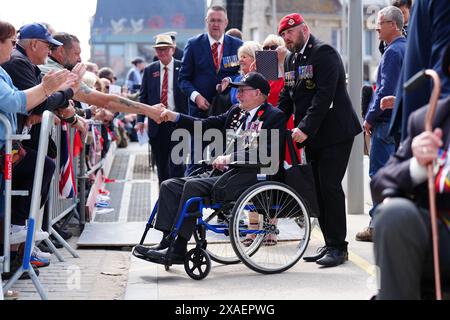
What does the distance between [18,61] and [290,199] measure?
2367 mm

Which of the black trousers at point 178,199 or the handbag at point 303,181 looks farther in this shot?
the handbag at point 303,181

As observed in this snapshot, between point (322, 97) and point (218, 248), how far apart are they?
179cm

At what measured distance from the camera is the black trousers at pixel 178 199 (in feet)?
21.5

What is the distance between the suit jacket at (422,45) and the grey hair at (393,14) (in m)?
2.65

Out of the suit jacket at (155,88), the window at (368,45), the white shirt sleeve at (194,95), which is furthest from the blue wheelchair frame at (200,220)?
the window at (368,45)

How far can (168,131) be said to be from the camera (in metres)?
9.98

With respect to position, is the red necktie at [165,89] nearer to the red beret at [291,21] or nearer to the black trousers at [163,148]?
the black trousers at [163,148]

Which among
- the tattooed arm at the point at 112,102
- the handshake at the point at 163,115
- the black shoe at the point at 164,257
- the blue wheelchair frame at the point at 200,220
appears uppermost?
the tattooed arm at the point at 112,102

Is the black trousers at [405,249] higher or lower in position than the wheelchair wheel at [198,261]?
higher

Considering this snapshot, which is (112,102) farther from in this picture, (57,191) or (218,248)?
(218,248)

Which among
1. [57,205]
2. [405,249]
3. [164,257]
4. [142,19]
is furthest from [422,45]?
[142,19]

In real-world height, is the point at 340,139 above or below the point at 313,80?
below
